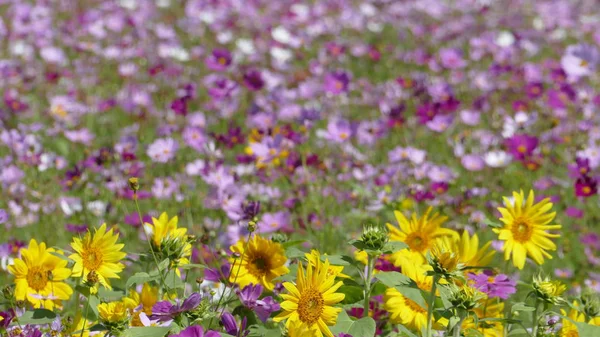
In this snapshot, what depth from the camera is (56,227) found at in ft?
12.4

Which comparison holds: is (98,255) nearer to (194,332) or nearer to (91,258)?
(91,258)

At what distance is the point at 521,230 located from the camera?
7.00ft

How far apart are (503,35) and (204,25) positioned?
3.31 m

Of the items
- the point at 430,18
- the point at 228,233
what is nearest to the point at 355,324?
the point at 228,233

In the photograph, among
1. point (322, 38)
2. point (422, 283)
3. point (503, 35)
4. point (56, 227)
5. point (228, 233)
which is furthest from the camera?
point (322, 38)

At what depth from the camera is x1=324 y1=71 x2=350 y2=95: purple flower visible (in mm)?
4984

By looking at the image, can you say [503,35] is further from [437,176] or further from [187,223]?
[187,223]

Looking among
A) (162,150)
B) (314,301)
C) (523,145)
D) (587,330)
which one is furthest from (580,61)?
(314,301)

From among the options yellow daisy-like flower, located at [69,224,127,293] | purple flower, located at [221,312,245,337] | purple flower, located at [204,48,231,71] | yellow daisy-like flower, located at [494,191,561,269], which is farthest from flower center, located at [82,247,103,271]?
purple flower, located at [204,48,231,71]

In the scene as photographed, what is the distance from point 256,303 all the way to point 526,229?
0.84m

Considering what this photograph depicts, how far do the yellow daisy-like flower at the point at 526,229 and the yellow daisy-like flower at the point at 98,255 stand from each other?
3.60 feet

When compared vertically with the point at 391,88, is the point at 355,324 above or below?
above

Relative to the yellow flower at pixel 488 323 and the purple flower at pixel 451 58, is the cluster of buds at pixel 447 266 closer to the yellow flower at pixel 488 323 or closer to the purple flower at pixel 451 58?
the yellow flower at pixel 488 323

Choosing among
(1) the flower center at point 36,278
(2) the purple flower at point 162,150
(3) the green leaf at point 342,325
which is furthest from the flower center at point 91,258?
(2) the purple flower at point 162,150
